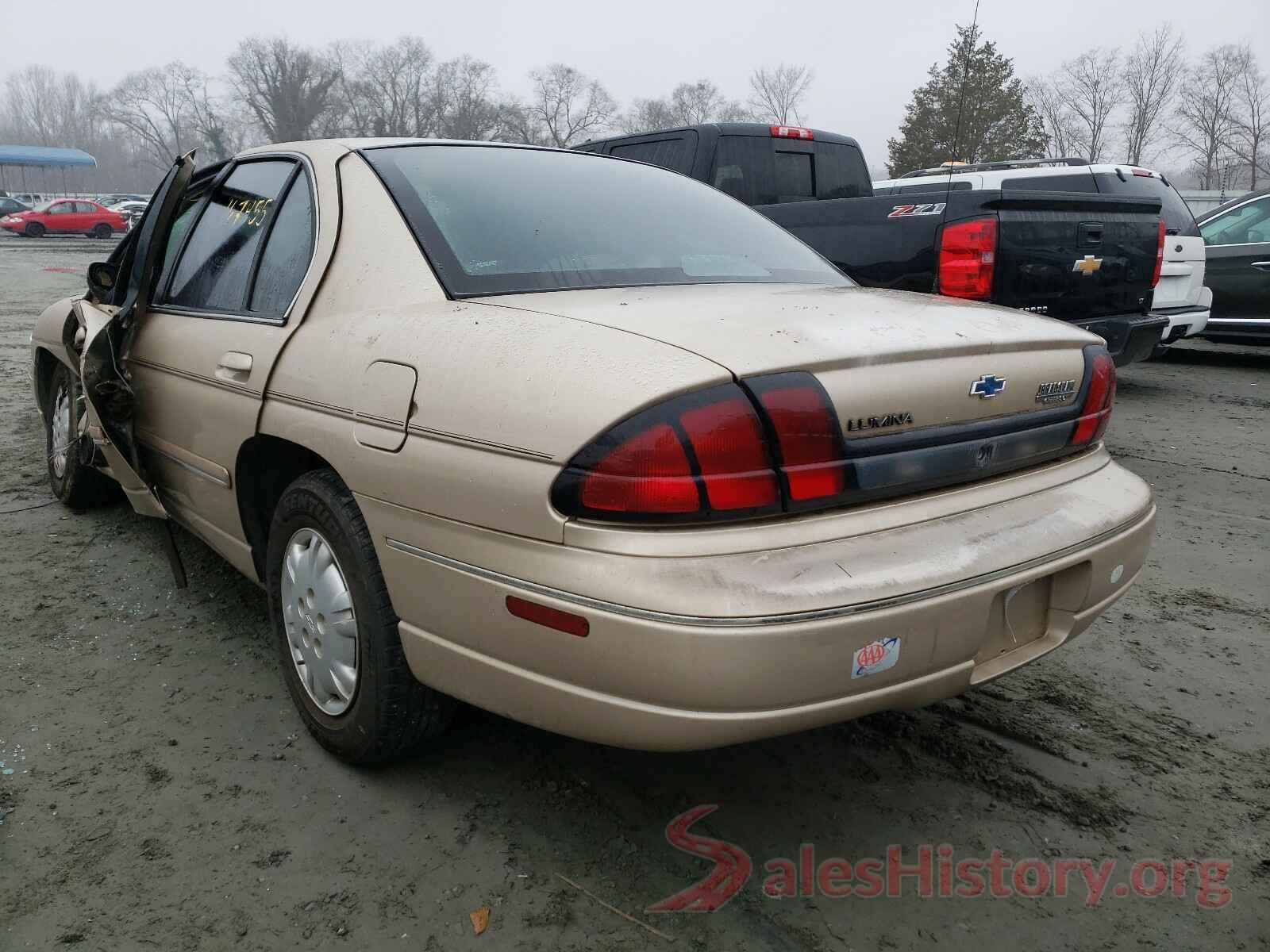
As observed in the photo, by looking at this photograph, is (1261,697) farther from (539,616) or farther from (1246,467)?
(1246,467)

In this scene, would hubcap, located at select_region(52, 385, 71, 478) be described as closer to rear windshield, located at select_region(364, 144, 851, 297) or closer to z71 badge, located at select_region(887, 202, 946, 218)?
rear windshield, located at select_region(364, 144, 851, 297)

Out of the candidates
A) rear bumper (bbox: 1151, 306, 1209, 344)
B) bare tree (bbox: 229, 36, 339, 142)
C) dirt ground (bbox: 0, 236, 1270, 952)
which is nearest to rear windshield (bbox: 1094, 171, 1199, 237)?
rear bumper (bbox: 1151, 306, 1209, 344)

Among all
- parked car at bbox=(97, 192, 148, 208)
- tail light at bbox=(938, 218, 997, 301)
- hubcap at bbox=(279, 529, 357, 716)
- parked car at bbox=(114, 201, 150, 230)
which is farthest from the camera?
parked car at bbox=(97, 192, 148, 208)

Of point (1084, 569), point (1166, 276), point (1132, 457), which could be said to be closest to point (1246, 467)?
point (1132, 457)

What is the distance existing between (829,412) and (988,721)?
1.34 meters

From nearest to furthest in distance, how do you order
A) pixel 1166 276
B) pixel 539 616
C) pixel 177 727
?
pixel 539 616
pixel 177 727
pixel 1166 276

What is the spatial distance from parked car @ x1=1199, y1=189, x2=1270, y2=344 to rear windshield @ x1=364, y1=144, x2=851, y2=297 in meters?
8.13

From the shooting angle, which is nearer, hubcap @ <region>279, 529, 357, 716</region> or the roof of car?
hubcap @ <region>279, 529, 357, 716</region>

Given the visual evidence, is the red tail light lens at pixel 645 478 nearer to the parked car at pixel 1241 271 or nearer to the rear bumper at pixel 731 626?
the rear bumper at pixel 731 626

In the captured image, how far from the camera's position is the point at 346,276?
2436 mm

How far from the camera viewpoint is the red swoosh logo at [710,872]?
1.97 meters

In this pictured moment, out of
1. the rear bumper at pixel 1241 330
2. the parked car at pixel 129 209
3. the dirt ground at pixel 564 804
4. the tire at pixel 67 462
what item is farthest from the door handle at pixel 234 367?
the parked car at pixel 129 209

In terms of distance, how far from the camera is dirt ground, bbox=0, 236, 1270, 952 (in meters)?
1.92

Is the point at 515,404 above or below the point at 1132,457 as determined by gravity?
above
